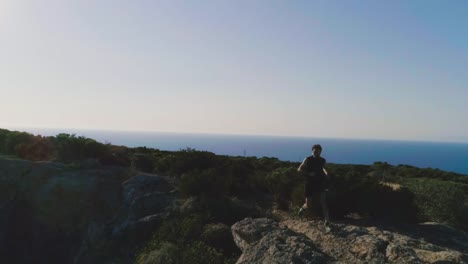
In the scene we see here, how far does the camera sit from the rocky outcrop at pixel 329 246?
7352 millimetres

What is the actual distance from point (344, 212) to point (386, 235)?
423cm

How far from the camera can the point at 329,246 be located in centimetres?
827

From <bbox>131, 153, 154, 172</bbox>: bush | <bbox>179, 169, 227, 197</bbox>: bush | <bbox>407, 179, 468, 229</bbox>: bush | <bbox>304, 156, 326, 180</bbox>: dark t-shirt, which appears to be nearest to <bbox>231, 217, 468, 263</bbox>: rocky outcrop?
<bbox>304, 156, 326, 180</bbox>: dark t-shirt

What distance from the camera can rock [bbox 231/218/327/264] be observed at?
7547 millimetres

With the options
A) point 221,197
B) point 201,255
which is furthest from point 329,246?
point 221,197

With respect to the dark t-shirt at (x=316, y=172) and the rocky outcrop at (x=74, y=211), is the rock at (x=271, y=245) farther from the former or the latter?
the rocky outcrop at (x=74, y=211)

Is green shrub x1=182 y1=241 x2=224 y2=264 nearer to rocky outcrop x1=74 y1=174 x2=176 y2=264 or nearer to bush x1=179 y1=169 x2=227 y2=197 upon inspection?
rocky outcrop x1=74 y1=174 x2=176 y2=264

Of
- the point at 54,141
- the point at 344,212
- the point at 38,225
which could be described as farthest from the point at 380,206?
the point at 54,141

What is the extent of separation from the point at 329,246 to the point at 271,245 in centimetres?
123

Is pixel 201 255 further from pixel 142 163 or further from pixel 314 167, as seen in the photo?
pixel 142 163

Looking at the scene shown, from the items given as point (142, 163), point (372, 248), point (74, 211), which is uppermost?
point (142, 163)

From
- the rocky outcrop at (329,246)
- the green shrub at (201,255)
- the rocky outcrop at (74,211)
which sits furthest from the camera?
the rocky outcrop at (74,211)

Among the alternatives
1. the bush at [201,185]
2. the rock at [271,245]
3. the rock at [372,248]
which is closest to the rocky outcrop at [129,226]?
the bush at [201,185]

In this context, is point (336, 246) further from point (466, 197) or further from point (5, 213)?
point (5, 213)
